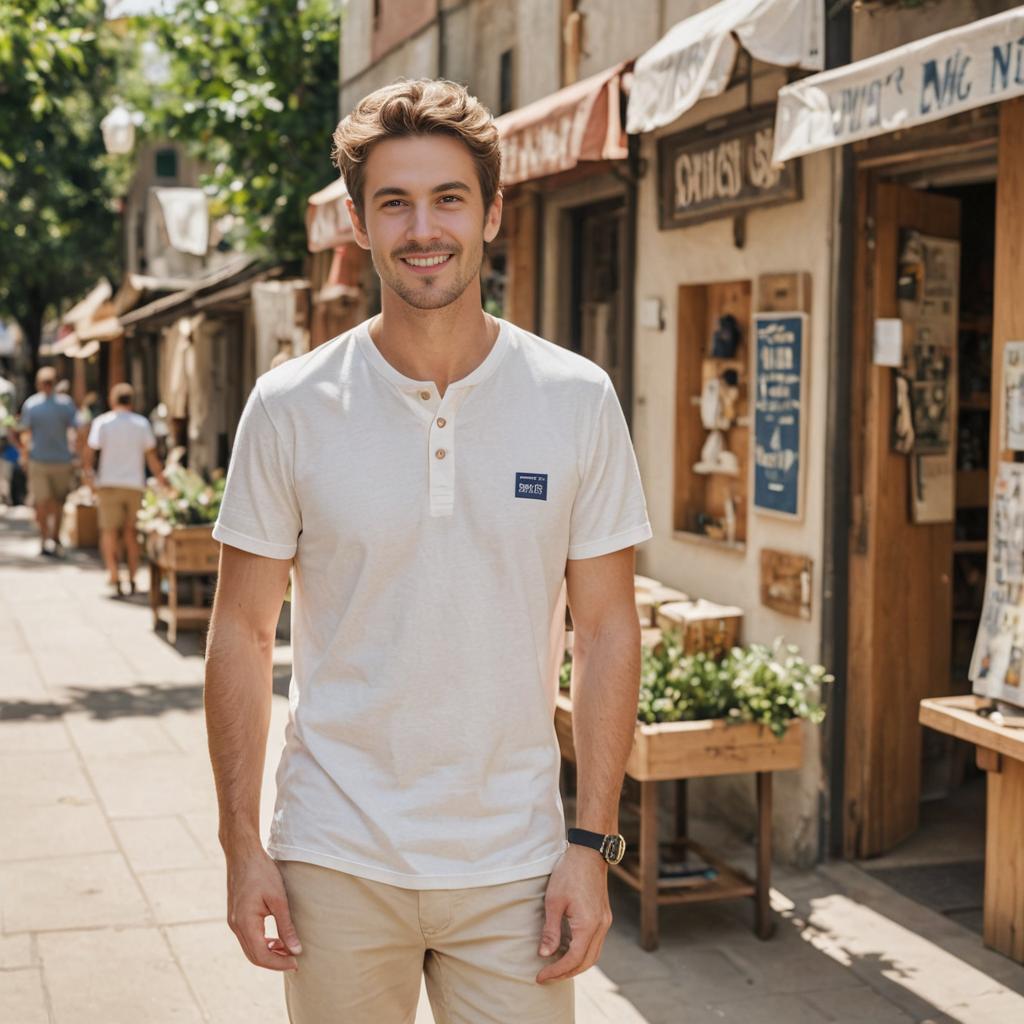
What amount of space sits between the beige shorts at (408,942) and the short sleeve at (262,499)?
0.50 metres

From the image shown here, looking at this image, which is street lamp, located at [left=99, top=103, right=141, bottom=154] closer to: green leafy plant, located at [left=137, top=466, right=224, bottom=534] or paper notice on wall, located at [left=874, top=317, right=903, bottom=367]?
green leafy plant, located at [left=137, top=466, right=224, bottom=534]

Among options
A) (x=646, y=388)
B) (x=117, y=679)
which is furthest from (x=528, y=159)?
(x=117, y=679)

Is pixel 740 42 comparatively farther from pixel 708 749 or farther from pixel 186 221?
pixel 186 221

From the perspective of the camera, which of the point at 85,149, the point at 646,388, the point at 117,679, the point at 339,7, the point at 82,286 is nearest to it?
the point at 646,388

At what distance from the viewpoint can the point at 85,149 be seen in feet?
97.2

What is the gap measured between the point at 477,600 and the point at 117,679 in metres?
8.24

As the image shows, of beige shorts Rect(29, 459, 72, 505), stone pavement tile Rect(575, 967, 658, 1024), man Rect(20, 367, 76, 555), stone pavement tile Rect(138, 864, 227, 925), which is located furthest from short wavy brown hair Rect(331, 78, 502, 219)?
beige shorts Rect(29, 459, 72, 505)

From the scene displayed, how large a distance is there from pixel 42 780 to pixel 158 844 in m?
1.26

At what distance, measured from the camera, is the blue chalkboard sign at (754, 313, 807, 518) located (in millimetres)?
6508

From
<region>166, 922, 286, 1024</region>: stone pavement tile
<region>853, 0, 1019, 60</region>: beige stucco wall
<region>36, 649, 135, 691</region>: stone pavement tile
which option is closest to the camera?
<region>166, 922, 286, 1024</region>: stone pavement tile

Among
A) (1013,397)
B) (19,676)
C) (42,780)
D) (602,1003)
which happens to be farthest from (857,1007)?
(19,676)

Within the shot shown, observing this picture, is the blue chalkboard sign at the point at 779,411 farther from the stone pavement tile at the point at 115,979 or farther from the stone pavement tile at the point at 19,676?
the stone pavement tile at the point at 19,676

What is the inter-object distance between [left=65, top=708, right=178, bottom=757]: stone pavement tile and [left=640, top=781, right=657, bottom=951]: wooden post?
11.6ft

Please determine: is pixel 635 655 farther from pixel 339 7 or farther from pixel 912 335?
pixel 339 7
